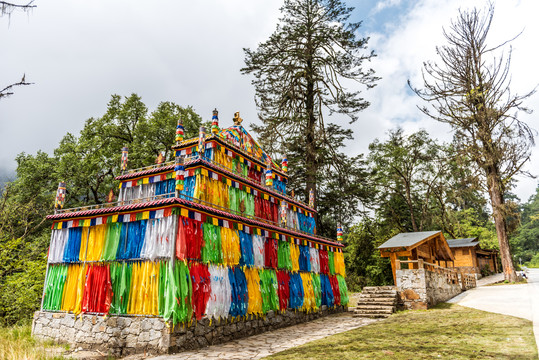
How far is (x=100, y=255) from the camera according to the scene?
11672mm

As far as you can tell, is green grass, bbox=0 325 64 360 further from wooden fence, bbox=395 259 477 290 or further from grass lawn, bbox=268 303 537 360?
wooden fence, bbox=395 259 477 290

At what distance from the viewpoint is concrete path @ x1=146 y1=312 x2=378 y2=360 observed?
9023 millimetres

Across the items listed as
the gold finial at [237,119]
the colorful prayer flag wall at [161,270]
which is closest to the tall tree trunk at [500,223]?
the colorful prayer flag wall at [161,270]

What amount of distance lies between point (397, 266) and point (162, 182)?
12.2 metres

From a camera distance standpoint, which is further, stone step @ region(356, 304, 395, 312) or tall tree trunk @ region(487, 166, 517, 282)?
tall tree trunk @ region(487, 166, 517, 282)

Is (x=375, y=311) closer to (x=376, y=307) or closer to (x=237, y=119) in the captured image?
(x=376, y=307)

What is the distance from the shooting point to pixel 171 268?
1005 cm

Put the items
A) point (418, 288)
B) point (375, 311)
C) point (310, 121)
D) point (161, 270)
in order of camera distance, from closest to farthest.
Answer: point (161, 270), point (375, 311), point (418, 288), point (310, 121)

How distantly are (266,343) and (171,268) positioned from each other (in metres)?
3.94

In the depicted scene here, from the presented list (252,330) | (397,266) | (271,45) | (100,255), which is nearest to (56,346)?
A: (100,255)

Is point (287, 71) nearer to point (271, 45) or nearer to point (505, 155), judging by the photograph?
point (271, 45)

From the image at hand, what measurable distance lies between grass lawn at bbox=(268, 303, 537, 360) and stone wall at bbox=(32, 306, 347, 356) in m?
2.99

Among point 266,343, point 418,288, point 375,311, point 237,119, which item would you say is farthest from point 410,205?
point 266,343

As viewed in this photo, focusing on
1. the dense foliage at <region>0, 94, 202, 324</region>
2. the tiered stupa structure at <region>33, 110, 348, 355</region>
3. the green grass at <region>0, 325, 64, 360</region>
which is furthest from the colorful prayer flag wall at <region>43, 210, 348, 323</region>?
the dense foliage at <region>0, 94, 202, 324</region>
